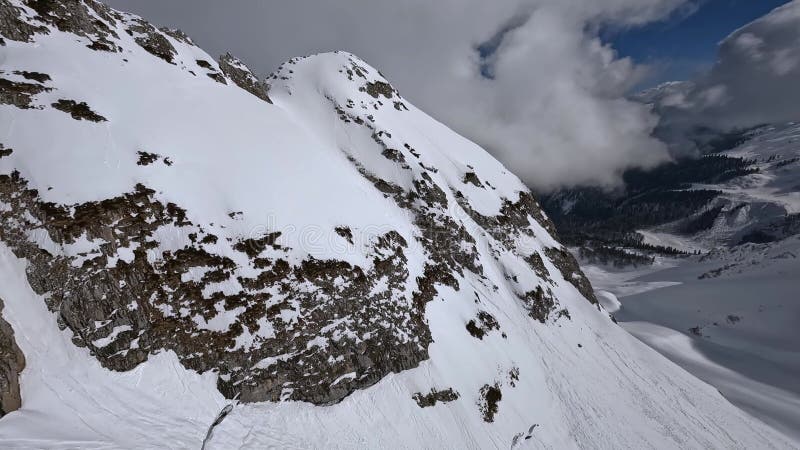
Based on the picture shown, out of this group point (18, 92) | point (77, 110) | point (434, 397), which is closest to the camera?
point (18, 92)

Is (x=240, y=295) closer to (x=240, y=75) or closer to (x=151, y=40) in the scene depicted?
(x=151, y=40)

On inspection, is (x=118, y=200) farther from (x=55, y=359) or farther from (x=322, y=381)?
(x=322, y=381)

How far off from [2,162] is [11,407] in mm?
17287

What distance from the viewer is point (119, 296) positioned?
22.9 m

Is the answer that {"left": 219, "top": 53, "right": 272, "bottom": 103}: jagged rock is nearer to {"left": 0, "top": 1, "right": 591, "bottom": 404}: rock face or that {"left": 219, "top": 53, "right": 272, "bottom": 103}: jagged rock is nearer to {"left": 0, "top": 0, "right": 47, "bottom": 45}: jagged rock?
{"left": 0, "top": 1, "right": 591, "bottom": 404}: rock face

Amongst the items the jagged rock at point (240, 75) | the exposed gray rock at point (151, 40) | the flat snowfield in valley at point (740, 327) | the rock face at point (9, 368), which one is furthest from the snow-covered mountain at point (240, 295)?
the flat snowfield in valley at point (740, 327)

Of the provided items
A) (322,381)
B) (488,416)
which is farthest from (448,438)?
(322,381)

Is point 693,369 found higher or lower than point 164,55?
higher

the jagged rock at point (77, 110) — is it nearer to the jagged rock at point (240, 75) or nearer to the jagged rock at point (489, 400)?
the jagged rock at point (240, 75)

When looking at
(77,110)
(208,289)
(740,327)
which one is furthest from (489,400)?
(740,327)

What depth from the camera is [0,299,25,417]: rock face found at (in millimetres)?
16422

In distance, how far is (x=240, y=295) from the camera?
88.2ft

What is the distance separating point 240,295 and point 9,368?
12031 millimetres

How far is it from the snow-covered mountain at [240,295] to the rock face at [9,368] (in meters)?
0.12
